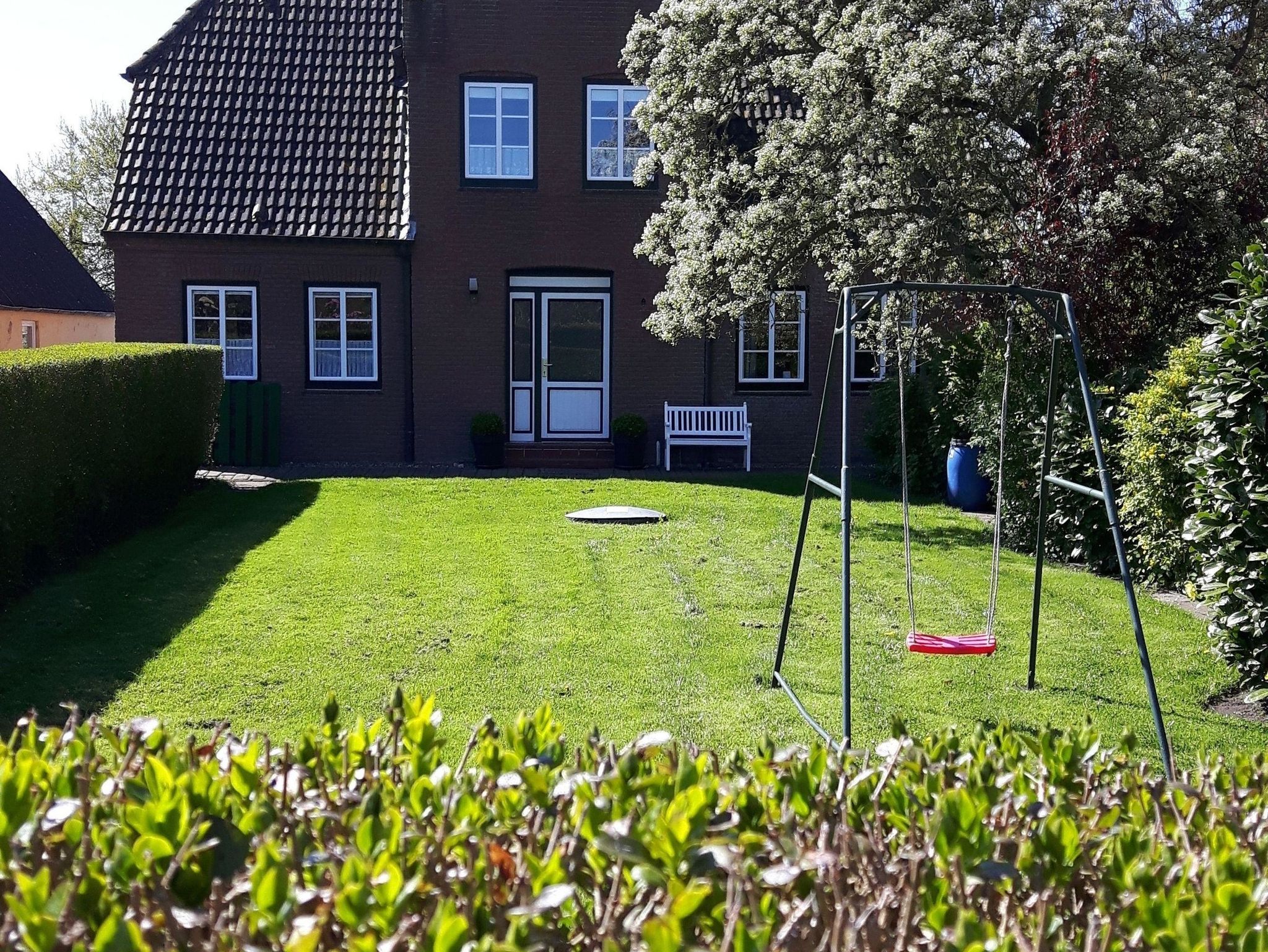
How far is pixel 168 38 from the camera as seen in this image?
20.8m

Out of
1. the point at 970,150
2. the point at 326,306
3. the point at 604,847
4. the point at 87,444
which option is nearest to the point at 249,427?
the point at 326,306

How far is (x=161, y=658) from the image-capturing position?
7.82m

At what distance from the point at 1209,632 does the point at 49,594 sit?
7.81 metres

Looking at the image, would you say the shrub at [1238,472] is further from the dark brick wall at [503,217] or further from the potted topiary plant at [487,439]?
the dark brick wall at [503,217]

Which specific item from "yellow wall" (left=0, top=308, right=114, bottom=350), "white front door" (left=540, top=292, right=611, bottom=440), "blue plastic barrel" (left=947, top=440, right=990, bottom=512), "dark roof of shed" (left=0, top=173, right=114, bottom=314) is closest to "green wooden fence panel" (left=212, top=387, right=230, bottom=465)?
"white front door" (left=540, top=292, right=611, bottom=440)

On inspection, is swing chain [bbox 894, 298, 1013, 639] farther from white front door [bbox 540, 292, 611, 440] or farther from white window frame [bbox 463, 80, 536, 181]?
white window frame [bbox 463, 80, 536, 181]

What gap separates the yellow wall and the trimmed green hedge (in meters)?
14.3

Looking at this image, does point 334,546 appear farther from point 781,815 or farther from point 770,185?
point 781,815

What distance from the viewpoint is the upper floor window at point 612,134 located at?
19.5m

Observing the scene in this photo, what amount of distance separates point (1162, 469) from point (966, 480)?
530 cm

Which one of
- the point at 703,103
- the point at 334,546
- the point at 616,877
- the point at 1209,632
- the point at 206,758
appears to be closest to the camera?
the point at 616,877

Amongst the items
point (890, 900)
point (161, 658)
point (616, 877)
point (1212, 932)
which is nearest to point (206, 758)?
point (616, 877)

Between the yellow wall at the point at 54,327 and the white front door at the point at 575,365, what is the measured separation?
12.8 meters

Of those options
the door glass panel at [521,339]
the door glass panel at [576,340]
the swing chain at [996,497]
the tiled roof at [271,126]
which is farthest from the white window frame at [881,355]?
the tiled roof at [271,126]
